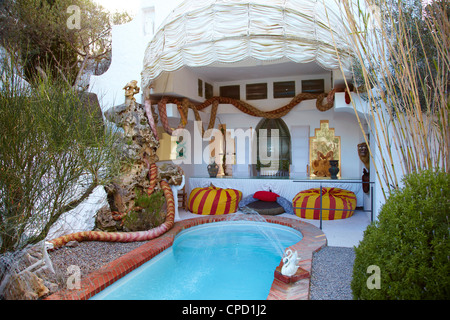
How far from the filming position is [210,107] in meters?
11.5

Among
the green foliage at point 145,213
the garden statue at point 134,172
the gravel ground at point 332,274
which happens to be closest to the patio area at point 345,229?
the gravel ground at point 332,274

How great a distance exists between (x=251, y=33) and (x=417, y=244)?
206 inches

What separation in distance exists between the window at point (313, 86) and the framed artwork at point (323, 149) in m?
1.10

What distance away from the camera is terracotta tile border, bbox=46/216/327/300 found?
A: 3461mm

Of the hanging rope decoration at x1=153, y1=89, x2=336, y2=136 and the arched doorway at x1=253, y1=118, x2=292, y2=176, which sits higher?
the hanging rope decoration at x1=153, y1=89, x2=336, y2=136

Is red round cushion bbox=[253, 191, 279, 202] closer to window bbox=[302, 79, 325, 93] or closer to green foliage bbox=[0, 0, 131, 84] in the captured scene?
window bbox=[302, 79, 325, 93]

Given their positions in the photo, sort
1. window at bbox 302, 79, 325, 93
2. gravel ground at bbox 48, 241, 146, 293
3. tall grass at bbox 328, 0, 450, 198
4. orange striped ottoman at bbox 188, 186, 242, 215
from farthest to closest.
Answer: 1. window at bbox 302, 79, 325, 93
2. orange striped ottoman at bbox 188, 186, 242, 215
3. gravel ground at bbox 48, 241, 146, 293
4. tall grass at bbox 328, 0, 450, 198

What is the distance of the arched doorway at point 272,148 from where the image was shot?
11.6 m

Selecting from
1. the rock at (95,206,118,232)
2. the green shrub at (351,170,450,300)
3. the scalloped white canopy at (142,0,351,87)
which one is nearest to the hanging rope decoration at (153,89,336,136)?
the scalloped white canopy at (142,0,351,87)

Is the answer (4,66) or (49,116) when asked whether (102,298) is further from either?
(4,66)

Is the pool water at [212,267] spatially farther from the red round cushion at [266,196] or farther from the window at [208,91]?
the window at [208,91]

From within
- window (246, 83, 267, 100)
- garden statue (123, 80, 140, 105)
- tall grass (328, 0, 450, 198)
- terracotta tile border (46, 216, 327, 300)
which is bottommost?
terracotta tile border (46, 216, 327, 300)

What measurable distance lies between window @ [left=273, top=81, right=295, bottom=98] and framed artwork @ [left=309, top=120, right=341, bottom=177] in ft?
4.92
